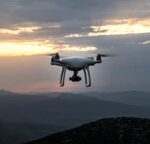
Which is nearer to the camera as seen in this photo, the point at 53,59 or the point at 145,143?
the point at 53,59

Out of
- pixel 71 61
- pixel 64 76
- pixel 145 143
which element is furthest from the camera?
pixel 145 143

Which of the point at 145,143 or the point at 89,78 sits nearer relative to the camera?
the point at 89,78

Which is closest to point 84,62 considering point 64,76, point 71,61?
point 71,61

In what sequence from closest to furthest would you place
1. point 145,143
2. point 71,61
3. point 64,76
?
point 71,61, point 64,76, point 145,143

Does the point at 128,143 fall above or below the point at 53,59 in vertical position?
below

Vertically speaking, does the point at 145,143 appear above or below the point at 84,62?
below

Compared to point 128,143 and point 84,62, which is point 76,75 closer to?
point 84,62

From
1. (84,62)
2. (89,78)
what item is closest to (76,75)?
(89,78)

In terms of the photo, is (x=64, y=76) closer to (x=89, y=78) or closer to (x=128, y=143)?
(x=89, y=78)
